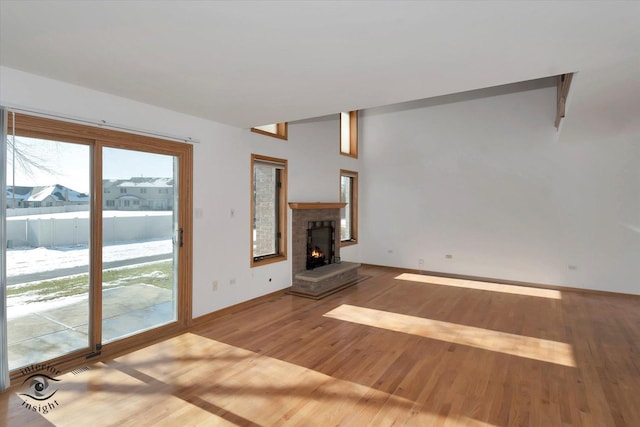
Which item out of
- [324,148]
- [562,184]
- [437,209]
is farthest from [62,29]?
[562,184]

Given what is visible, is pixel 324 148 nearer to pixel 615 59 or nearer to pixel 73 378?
pixel 615 59

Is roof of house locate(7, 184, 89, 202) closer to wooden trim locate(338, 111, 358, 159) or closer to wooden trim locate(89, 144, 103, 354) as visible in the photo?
wooden trim locate(89, 144, 103, 354)

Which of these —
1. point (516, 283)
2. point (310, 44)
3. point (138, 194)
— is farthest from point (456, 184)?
point (138, 194)

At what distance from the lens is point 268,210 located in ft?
17.1

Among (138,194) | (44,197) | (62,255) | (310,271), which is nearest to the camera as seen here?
(44,197)

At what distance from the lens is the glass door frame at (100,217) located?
2.80 m

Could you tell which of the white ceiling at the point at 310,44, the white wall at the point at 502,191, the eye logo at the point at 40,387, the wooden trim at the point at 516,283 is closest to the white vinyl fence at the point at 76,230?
the eye logo at the point at 40,387

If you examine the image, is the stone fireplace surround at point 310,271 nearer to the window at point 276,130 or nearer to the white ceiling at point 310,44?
the window at point 276,130

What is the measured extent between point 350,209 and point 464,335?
4.31 meters

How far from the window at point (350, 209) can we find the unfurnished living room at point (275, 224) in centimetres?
160

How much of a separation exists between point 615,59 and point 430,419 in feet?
9.35

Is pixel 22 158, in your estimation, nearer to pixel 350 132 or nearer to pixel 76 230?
pixel 76 230

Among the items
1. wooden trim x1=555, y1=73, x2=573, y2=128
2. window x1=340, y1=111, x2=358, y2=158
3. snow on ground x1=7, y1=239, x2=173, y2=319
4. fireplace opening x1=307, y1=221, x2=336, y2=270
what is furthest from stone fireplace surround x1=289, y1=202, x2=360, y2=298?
wooden trim x1=555, y1=73, x2=573, y2=128

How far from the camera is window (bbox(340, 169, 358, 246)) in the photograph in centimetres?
739
